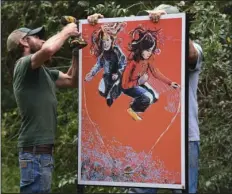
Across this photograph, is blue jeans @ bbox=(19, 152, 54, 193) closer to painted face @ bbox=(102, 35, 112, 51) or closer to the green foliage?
painted face @ bbox=(102, 35, 112, 51)

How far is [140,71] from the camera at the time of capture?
3598 millimetres

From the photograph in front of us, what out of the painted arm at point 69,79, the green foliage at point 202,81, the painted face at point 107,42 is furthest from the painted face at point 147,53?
the green foliage at point 202,81

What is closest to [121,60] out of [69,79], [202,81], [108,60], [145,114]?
[108,60]

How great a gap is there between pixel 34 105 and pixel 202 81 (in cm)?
200

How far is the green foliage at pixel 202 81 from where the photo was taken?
15.7ft

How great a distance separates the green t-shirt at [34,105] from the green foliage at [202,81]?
1.39 meters

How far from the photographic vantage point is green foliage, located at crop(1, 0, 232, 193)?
478 cm

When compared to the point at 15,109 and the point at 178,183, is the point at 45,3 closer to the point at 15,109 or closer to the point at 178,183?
the point at 15,109

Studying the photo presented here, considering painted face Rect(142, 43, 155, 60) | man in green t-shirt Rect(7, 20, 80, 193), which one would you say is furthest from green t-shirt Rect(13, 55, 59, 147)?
painted face Rect(142, 43, 155, 60)

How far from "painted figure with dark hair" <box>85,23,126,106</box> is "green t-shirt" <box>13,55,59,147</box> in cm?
31

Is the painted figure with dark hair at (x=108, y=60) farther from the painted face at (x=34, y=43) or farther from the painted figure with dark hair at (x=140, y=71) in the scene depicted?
the painted face at (x=34, y=43)

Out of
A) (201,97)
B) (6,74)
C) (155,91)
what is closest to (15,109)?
(6,74)

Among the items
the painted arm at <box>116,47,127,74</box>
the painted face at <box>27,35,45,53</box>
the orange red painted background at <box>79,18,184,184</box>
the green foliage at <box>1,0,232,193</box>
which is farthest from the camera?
the green foliage at <box>1,0,232,193</box>

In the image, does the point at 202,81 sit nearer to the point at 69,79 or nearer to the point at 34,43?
the point at 69,79
